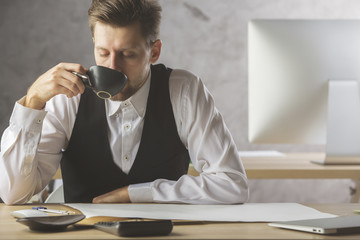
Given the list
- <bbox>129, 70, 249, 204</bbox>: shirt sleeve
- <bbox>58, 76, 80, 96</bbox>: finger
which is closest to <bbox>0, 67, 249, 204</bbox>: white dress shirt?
<bbox>129, 70, 249, 204</bbox>: shirt sleeve

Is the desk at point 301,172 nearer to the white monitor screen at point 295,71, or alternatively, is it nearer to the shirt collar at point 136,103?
the white monitor screen at point 295,71

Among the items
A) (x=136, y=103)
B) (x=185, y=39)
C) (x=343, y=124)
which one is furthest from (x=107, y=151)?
(x=185, y=39)

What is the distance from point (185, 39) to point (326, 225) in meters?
2.88

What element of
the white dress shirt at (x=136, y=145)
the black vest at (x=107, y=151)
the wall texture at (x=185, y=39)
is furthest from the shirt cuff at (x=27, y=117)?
the wall texture at (x=185, y=39)

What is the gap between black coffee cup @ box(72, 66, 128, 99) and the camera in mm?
1474

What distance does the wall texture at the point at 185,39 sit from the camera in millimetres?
3688

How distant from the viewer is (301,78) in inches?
84.8

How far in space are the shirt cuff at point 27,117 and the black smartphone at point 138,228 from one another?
0.66 meters

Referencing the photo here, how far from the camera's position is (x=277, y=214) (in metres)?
1.18

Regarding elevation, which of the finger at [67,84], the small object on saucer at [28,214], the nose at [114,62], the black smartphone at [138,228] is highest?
the nose at [114,62]

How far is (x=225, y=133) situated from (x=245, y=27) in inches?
87.9

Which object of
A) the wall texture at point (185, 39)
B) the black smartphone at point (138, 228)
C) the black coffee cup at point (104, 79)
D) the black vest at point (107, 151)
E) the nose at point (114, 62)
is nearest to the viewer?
the black smartphone at point (138, 228)

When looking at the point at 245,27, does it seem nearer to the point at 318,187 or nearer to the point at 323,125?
the point at 318,187

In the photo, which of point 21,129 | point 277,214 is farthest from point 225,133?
point 21,129
